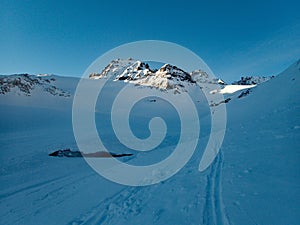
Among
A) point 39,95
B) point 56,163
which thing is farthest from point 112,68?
point 56,163

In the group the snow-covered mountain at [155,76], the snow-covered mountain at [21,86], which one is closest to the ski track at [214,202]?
the snow-covered mountain at [21,86]

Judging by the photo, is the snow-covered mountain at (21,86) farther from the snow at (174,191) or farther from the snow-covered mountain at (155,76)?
the snow-covered mountain at (155,76)

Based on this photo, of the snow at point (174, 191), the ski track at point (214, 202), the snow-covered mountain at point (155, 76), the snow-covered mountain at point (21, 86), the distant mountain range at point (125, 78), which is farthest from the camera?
the snow-covered mountain at point (155, 76)

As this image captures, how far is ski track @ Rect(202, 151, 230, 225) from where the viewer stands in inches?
149

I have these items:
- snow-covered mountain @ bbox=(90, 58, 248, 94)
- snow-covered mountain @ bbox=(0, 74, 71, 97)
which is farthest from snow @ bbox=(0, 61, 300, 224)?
snow-covered mountain @ bbox=(90, 58, 248, 94)

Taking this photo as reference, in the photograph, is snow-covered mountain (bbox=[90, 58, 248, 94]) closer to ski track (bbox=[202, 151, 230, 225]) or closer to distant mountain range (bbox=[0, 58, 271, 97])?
distant mountain range (bbox=[0, 58, 271, 97])

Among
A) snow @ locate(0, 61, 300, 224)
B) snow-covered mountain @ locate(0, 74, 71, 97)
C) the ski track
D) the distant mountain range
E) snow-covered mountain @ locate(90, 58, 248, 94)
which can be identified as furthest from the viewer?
snow-covered mountain @ locate(90, 58, 248, 94)

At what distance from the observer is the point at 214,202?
442cm

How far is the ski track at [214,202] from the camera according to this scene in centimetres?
378

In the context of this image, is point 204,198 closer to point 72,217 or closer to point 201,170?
point 201,170

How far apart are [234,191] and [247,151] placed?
3.88m

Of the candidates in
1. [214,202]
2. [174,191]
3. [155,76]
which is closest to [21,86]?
[174,191]

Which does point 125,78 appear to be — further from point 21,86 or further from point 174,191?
point 174,191

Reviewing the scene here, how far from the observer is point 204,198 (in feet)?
15.3
